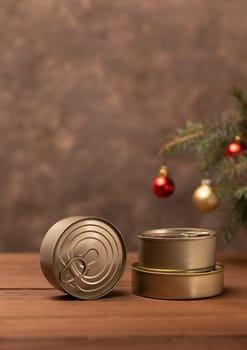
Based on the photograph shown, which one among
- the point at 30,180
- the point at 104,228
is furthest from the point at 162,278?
the point at 30,180

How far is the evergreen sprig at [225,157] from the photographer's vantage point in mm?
1139

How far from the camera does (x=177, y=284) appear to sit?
0.80 metres

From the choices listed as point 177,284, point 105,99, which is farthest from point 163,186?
point 177,284

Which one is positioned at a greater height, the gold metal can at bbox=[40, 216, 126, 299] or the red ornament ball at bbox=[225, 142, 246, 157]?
the red ornament ball at bbox=[225, 142, 246, 157]

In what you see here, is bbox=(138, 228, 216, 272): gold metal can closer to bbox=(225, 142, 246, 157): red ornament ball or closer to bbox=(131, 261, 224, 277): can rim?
bbox=(131, 261, 224, 277): can rim

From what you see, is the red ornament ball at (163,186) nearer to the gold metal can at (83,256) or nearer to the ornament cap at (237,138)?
the ornament cap at (237,138)

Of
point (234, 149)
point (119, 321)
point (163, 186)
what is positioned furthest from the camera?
point (163, 186)

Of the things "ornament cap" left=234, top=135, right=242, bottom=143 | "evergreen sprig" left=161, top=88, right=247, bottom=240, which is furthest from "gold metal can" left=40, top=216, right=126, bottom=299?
"ornament cap" left=234, top=135, right=242, bottom=143

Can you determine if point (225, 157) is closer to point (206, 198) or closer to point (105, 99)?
point (206, 198)

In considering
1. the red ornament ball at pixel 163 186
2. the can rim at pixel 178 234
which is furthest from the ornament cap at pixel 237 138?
the can rim at pixel 178 234

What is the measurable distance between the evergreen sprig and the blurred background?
36 centimetres

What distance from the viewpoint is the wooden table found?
64 cm

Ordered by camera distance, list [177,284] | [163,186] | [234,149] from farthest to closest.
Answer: [163,186] → [234,149] → [177,284]

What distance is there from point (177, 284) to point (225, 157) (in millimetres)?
499
